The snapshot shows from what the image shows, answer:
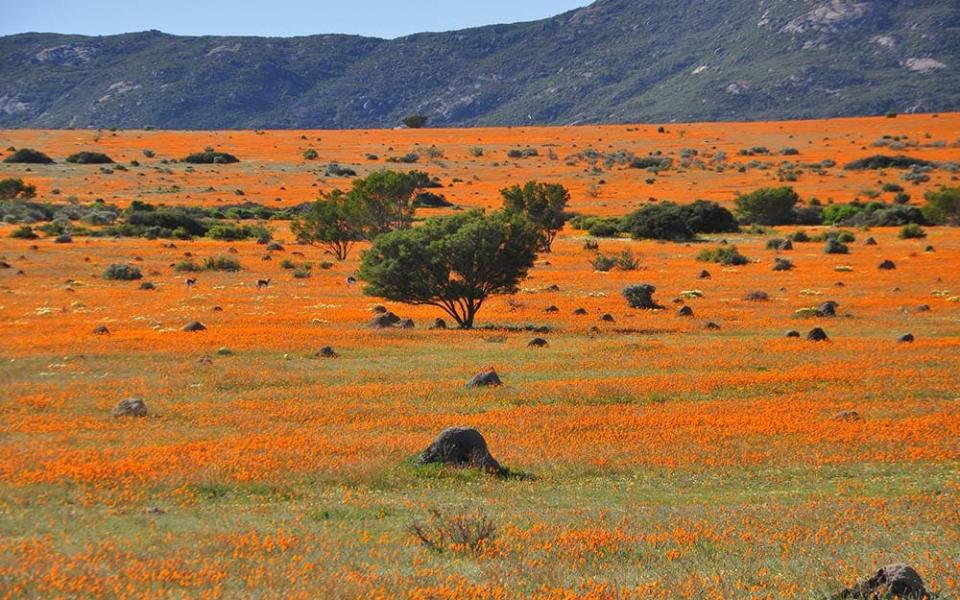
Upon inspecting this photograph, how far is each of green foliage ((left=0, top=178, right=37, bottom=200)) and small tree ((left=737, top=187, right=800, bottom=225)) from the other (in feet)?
177

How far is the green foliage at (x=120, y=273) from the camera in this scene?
46781mm

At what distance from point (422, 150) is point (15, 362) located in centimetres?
9178

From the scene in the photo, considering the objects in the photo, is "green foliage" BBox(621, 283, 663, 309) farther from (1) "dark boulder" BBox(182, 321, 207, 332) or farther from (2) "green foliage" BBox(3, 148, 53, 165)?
(2) "green foliage" BBox(3, 148, 53, 165)

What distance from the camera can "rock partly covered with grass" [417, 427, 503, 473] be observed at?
1471cm

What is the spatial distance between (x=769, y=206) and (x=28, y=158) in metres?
69.8

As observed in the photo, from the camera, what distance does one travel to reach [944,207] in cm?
6775

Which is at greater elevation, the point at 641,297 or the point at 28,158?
the point at 28,158

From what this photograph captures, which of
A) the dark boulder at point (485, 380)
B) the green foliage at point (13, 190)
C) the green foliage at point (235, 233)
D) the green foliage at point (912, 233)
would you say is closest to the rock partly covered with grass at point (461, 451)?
the dark boulder at point (485, 380)

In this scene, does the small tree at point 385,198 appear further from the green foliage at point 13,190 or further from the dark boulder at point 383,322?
the green foliage at point 13,190

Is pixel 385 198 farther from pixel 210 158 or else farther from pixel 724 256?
pixel 210 158

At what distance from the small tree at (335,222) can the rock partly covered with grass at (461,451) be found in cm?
4209

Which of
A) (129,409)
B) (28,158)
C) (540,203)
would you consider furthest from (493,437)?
(28,158)

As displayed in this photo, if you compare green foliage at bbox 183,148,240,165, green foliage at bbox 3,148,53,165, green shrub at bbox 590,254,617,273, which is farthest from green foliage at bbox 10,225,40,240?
green foliage at bbox 183,148,240,165

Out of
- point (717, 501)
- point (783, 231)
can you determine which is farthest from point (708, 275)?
point (717, 501)
